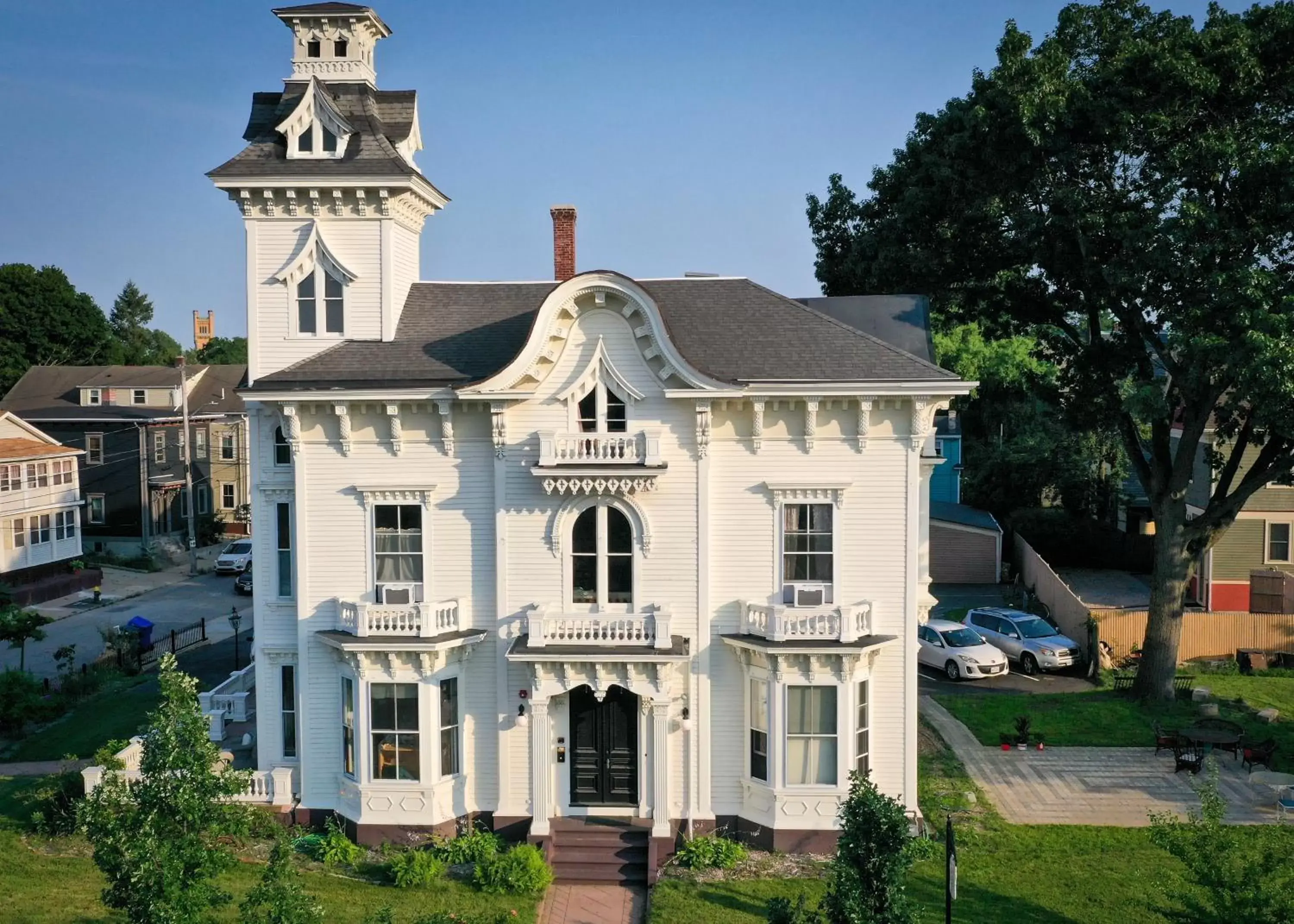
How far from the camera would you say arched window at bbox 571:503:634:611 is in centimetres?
2089

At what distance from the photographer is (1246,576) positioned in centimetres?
3850

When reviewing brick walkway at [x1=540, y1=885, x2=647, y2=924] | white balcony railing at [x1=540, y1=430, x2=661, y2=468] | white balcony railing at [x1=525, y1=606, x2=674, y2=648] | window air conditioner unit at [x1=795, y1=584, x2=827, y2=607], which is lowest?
brick walkway at [x1=540, y1=885, x2=647, y2=924]

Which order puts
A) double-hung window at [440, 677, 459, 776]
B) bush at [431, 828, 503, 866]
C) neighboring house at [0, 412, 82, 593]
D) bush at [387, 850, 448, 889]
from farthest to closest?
1. neighboring house at [0, 412, 82, 593]
2. double-hung window at [440, 677, 459, 776]
3. bush at [431, 828, 503, 866]
4. bush at [387, 850, 448, 889]

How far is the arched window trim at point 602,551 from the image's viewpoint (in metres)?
20.8

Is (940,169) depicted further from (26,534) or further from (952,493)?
(26,534)

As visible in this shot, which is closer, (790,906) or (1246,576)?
(790,906)

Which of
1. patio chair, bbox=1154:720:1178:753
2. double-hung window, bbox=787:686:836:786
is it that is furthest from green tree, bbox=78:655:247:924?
patio chair, bbox=1154:720:1178:753

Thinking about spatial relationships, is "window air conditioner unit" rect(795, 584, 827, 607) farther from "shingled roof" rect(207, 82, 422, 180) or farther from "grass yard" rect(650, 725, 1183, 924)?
"shingled roof" rect(207, 82, 422, 180)

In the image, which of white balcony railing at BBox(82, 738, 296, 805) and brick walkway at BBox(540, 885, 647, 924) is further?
white balcony railing at BBox(82, 738, 296, 805)

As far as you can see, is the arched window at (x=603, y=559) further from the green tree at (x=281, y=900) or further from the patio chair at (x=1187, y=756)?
the patio chair at (x=1187, y=756)

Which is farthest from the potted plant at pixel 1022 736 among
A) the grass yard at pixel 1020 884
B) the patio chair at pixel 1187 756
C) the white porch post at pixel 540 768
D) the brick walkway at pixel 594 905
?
the white porch post at pixel 540 768

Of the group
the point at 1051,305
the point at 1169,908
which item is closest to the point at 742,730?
the point at 1169,908

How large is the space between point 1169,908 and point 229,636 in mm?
33100

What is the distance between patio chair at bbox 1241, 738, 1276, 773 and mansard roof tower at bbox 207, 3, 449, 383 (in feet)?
67.5
